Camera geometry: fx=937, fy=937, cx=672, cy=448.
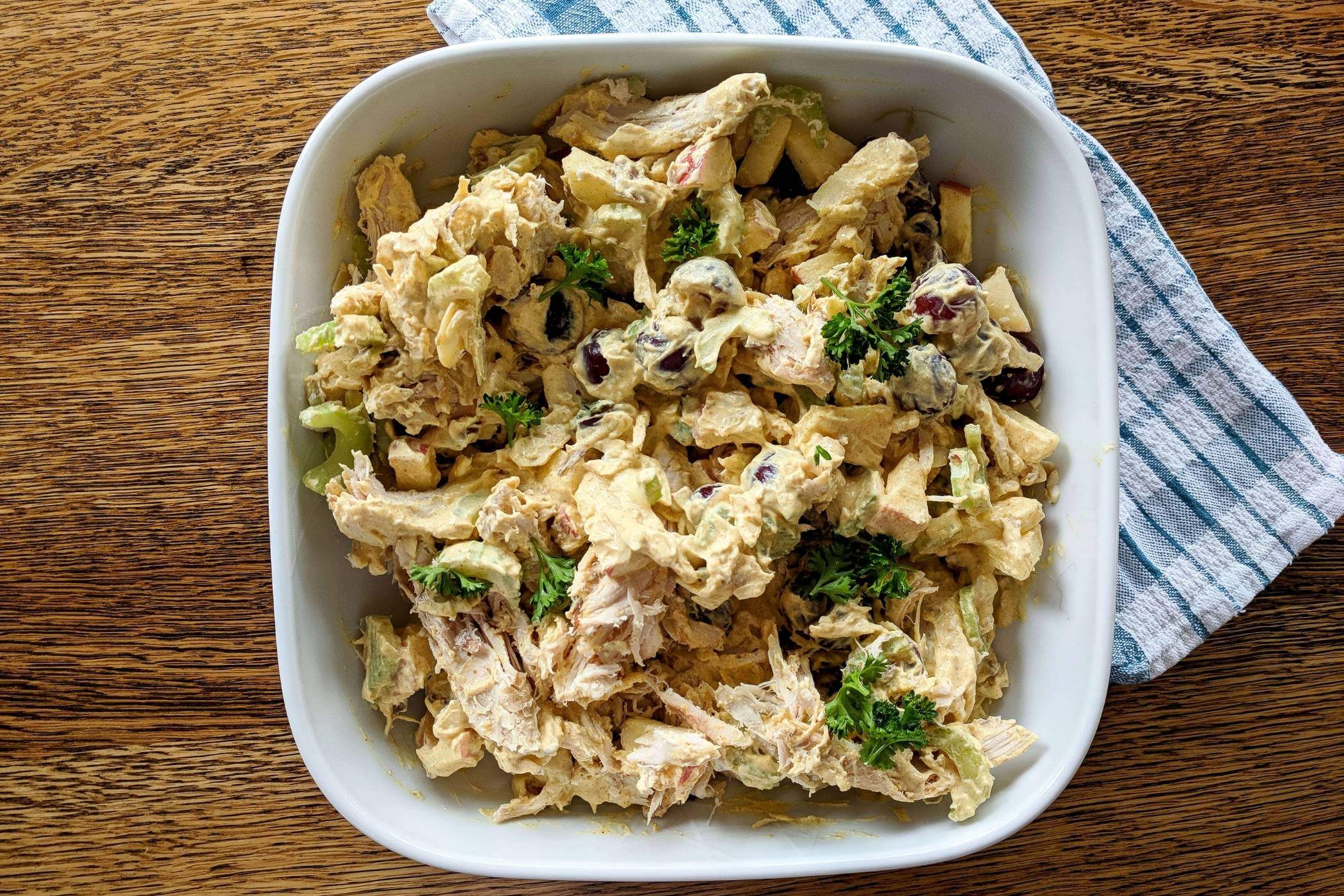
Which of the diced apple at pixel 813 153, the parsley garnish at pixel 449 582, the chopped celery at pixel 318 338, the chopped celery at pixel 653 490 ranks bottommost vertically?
the parsley garnish at pixel 449 582

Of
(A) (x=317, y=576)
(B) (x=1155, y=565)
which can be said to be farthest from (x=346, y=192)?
(B) (x=1155, y=565)

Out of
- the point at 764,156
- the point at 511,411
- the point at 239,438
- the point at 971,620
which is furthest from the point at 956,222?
the point at 239,438

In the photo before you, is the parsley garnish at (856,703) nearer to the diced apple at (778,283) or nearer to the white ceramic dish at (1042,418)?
the white ceramic dish at (1042,418)

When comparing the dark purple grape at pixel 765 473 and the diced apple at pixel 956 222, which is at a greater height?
the diced apple at pixel 956 222

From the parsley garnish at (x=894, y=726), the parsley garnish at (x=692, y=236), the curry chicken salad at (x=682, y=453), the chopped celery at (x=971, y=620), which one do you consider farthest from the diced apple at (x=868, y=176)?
the parsley garnish at (x=894, y=726)

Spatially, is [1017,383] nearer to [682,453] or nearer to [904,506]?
[904,506]
